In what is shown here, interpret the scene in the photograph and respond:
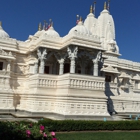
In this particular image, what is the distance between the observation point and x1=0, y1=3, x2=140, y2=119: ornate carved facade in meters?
21.2

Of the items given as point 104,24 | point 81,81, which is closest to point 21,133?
point 81,81

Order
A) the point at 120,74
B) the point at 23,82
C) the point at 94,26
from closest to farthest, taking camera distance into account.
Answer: the point at 23,82, the point at 120,74, the point at 94,26

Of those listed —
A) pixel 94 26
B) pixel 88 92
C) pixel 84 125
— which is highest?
pixel 94 26

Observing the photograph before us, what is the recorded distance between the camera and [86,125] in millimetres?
14047

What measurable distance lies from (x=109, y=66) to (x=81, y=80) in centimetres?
1172

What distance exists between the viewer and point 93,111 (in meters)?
21.5

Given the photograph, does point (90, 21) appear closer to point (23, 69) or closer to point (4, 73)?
point (23, 69)

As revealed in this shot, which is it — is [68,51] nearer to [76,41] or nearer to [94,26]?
[76,41]

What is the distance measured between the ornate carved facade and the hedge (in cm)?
559

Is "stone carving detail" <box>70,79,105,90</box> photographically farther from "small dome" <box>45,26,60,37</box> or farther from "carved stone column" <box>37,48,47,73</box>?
"small dome" <box>45,26,60,37</box>

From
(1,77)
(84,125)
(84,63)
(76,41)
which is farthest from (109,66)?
(84,125)

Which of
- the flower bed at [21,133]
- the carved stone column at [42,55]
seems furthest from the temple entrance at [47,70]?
the flower bed at [21,133]

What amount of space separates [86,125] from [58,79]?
30.9 feet

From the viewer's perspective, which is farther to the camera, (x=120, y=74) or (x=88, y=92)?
(x=120, y=74)
